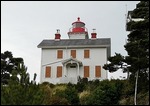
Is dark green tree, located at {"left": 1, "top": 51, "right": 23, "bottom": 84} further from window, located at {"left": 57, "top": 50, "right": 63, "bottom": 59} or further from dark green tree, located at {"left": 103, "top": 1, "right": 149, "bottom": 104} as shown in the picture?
dark green tree, located at {"left": 103, "top": 1, "right": 149, "bottom": 104}

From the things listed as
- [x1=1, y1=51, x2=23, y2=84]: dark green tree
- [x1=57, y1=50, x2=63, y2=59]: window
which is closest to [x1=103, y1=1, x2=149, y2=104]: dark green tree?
[x1=1, y1=51, x2=23, y2=84]: dark green tree

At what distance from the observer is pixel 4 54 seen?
3391 centimetres

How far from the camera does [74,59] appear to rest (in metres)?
38.6

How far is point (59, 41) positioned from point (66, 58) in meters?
2.67

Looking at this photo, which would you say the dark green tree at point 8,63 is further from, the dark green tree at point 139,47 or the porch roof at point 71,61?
the dark green tree at point 139,47

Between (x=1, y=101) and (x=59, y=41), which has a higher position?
(x=59, y=41)

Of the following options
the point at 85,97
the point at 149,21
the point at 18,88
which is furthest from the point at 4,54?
the point at 18,88

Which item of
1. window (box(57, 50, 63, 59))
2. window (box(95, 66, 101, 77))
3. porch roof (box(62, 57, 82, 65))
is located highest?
window (box(57, 50, 63, 59))

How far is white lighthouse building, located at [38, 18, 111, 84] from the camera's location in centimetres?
3862

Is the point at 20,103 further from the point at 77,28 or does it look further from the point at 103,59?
the point at 77,28

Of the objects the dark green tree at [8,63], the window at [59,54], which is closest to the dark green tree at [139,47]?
the dark green tree at [8,63]

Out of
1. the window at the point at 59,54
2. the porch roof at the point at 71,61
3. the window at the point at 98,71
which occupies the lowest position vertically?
the window at the point at 98,71

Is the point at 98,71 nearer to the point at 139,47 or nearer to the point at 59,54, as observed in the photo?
the point at 59,54

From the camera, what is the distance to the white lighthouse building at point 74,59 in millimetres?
38625
